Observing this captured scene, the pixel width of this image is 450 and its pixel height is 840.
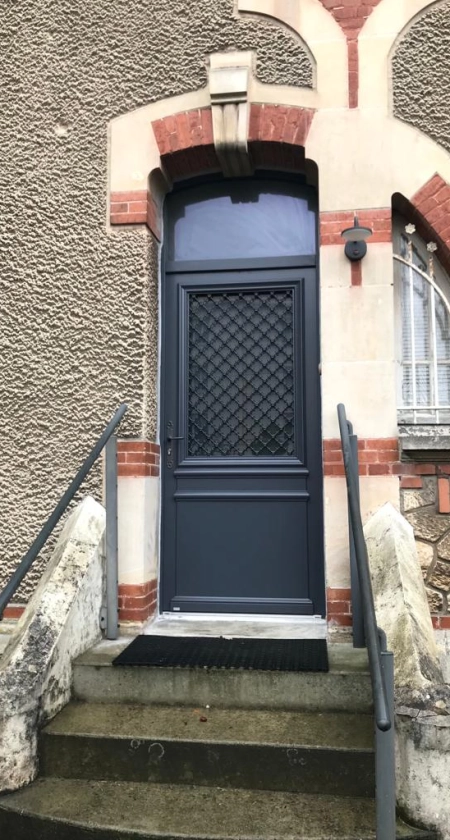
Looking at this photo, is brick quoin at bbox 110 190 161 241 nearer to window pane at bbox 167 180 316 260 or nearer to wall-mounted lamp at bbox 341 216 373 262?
window pane at bbox 167 180 316 260

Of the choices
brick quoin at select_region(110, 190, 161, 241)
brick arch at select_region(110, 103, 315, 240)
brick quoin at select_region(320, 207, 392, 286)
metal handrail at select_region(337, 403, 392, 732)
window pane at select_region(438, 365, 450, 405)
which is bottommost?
metal handrail at select_region(337, 403, 392, 732)

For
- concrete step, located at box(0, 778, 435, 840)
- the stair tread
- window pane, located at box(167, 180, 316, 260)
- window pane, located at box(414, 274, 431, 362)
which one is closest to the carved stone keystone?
window pane, located at box(167, 180, 316, 260)

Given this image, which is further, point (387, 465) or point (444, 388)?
point (444, 388)

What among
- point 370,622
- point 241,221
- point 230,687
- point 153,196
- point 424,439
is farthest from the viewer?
point 241,221

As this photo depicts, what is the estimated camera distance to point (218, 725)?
293cm

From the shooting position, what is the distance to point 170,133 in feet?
13.2

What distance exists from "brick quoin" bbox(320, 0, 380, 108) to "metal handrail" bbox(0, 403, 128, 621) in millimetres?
2355

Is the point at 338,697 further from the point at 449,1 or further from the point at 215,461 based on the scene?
the point at 449,1

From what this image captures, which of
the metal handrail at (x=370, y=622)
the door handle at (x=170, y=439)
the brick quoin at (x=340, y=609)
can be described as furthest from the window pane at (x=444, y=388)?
the door handle at (x=170, y=439)

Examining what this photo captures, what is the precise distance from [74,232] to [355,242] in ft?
5.67

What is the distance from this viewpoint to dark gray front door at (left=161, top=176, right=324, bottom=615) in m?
4.07

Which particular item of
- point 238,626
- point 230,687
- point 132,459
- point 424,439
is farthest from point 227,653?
point 424,439

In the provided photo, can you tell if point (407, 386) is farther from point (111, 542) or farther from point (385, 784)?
point (385, 784)

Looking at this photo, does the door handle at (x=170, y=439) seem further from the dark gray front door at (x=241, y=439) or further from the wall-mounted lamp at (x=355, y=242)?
the wall-mounted lamp at (x=355, y=242)
